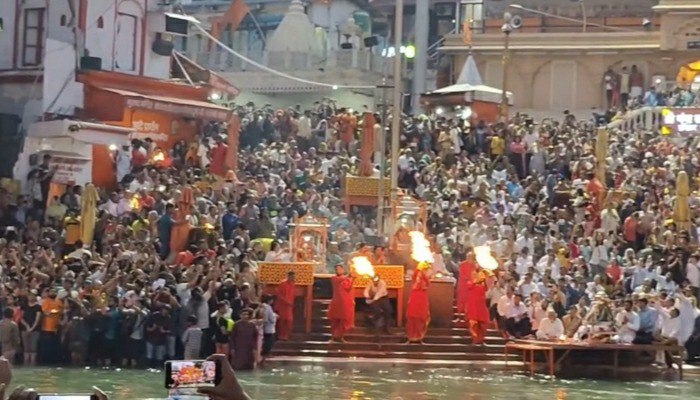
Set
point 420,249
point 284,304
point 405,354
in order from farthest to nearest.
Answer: point 420,249 < point 405,354 < point 284,304

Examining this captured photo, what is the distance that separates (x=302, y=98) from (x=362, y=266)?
28471mm

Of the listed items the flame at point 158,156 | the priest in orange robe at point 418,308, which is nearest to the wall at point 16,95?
the flame at point 158,156

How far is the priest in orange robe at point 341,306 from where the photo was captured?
2850 cm

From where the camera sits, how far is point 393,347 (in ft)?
95.0

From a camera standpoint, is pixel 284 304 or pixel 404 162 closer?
pixel 284 304

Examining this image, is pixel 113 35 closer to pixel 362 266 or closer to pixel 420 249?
pixel 362 266

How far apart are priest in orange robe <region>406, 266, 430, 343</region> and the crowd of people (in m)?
0.05

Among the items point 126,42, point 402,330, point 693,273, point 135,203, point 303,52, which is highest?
point 303,52

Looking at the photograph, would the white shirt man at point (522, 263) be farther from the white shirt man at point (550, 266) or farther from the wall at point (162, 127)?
the wall at point (162, 127)

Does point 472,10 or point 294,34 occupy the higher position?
point 472,10

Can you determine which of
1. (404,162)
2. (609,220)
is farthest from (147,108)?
(609,220)

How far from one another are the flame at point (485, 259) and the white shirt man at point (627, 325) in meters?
2.73

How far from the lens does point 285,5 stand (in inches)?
2549

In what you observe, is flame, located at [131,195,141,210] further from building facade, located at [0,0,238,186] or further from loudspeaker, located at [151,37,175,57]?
loudspeaker, located at [151,37,175,57]
